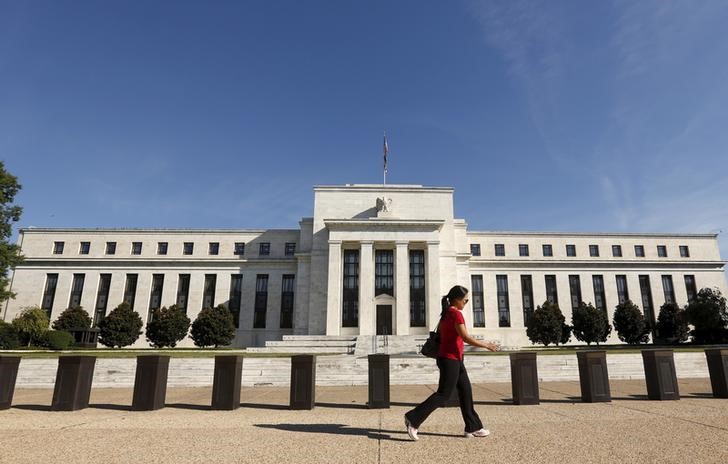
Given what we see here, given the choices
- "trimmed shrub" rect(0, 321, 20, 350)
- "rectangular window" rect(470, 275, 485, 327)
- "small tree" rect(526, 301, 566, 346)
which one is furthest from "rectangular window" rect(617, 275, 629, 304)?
"trimmed shrub" rect(0, 321, 20, 350)

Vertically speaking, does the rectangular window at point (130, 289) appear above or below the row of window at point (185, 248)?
below

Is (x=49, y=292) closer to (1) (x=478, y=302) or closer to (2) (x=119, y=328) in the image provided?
(2) (x=119, y=328)

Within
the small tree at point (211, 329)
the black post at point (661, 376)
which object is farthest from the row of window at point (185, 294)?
the black post at point (661, 376)

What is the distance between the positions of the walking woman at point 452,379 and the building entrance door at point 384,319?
125 feet

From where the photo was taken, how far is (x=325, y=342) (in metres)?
39.8

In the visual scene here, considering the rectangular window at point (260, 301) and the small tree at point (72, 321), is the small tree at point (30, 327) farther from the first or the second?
the rectangular window at point (260, 301)

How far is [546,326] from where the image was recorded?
4122 centimetres

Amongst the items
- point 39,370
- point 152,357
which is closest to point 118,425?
point 152,357

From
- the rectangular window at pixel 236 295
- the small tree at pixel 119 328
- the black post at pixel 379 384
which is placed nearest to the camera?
the black post at pixel 379 384

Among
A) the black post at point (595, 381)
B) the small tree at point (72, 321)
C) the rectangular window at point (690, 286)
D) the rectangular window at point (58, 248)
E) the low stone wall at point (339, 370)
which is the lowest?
the low stone wall at point (339, 370)

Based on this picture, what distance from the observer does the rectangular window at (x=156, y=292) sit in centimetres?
5056

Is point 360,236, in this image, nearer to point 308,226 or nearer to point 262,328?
point 308,226

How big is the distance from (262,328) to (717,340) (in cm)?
4510

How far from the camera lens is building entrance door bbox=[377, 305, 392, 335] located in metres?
44.1
